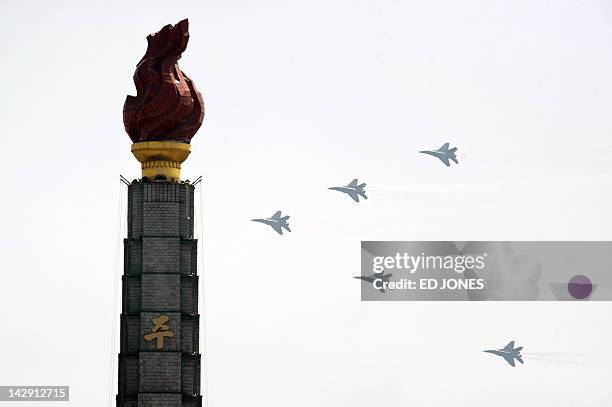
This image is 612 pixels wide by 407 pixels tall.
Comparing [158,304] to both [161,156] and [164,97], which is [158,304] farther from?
[164,97]

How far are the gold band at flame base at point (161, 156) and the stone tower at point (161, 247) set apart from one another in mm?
70

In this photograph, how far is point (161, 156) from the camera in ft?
485

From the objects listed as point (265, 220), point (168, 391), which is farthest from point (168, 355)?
point (265, 220)

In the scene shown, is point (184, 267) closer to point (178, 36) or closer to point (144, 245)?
point (144, 245)

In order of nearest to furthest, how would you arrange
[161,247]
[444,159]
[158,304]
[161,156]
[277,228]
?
[158,304] < [161,247] < [161,156] < [277,228] < [444,159]

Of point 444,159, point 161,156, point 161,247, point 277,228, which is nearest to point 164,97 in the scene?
point 161,156

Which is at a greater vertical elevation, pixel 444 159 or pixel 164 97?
pixel 164 97

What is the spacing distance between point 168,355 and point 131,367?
2.80 m

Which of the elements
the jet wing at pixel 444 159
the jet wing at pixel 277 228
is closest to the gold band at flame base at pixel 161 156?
the jet wing at pixel 277 228

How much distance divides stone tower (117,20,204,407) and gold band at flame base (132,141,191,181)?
0.07 metres

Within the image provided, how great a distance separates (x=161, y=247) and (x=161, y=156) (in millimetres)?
6504

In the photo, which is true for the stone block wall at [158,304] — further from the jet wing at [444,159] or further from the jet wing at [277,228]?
the jet wing at [444,159]

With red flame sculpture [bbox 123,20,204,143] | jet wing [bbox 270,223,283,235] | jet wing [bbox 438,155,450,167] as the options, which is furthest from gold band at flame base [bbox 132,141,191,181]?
jet wing [bbox 438,155,450,167]

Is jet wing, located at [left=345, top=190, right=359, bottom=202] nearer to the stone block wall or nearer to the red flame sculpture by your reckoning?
the red flame sculpture
